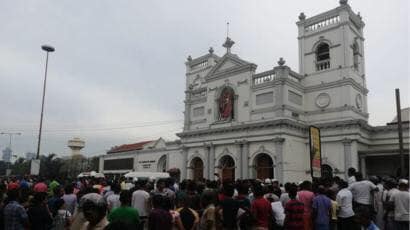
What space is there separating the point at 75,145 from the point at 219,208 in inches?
A: 3619

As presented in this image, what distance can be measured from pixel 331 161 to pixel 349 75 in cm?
667

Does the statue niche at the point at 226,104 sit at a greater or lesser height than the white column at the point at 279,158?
greater

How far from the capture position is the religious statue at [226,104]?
102ft

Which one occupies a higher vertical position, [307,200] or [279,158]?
[279,158]

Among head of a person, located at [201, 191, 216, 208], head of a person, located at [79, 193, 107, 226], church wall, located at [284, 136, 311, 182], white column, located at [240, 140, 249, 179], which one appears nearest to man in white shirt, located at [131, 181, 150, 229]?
head of a person, located at [201, 191, 216, 208]

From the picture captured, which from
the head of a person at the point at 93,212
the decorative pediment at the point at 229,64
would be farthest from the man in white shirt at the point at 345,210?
the decorative pediment at the point at 229,64

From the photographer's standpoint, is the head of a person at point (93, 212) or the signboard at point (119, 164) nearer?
the head of a person at point (93, 212)

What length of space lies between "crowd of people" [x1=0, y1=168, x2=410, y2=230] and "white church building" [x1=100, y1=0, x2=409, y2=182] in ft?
51.8

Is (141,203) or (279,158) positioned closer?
(141,203)

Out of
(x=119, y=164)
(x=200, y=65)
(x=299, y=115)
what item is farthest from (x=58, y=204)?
(x=119, y=164)

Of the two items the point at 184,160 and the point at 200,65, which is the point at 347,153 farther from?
the point at 200,65

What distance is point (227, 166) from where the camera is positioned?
102 ft

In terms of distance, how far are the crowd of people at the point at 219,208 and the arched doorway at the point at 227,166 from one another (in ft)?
63.9

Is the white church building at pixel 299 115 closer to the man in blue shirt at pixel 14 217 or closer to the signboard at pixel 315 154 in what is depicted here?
the signboard at pixel 315 154
